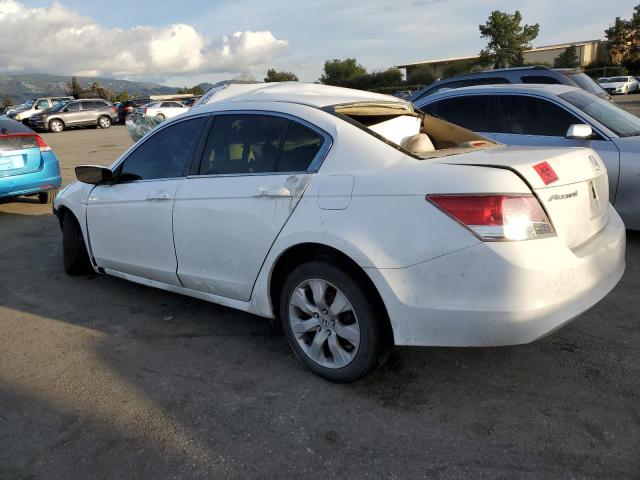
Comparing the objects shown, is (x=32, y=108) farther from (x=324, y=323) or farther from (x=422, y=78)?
(x=422, y=78)

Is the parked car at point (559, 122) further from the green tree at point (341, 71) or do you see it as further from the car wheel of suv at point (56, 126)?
the green tree at point (341, 71)

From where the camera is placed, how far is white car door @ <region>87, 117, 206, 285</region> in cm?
379

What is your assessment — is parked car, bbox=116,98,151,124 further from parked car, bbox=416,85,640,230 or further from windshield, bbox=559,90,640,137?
windshield, bbox=559,90,640,137

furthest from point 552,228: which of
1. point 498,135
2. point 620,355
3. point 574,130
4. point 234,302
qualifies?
point 498,135

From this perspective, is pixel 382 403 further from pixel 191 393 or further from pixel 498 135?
pixel 498 135

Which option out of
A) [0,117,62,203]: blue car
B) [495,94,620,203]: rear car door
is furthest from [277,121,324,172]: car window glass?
[0,117,62,203]: blue car

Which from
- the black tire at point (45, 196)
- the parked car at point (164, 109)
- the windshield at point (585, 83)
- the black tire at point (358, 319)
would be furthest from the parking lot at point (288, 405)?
the parked car at point (164, 109)

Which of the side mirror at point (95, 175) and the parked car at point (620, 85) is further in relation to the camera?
the parked car at point (620, 85)

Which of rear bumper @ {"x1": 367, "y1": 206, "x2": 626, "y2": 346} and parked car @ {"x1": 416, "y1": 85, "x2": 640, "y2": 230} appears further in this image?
parked car @ {"x1": 416, "y1": 85, "x2": 640, "y2": 230}

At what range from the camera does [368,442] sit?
2543mm

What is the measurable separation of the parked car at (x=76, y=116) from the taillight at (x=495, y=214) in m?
32.7

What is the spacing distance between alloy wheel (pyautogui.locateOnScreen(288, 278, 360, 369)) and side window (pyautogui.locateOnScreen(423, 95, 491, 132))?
411cm

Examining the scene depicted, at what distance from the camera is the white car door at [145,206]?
3795 millimetres

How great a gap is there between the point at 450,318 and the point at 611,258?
1.10 meters
